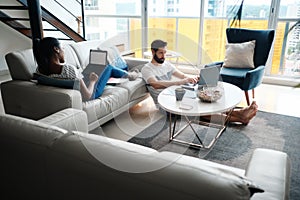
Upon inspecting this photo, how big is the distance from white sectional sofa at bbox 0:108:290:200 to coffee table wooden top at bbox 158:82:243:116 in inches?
38.7

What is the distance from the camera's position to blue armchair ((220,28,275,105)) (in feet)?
11.3

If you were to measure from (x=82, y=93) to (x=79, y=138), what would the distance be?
4.95 feet

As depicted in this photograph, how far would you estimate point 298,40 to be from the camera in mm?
4496

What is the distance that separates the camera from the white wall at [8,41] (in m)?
5.14

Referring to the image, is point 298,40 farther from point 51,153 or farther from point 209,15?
point 51,153

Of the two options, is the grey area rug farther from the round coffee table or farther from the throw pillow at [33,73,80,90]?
the throw pillow at [33,73,80,90]

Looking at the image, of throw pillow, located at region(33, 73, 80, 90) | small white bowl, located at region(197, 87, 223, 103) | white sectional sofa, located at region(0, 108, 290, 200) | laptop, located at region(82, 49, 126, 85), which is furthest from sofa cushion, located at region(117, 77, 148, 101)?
white sectional sofa, located at region(0, 108, 290, 200)

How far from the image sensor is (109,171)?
0.96m

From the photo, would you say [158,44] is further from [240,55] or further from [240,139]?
[240,55]

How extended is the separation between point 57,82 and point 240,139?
1.86m

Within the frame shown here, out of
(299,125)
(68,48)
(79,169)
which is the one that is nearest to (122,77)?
(68,48)

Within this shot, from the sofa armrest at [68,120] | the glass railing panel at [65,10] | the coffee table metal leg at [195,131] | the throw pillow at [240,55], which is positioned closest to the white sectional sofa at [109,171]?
the sofa armrest at [68,120]

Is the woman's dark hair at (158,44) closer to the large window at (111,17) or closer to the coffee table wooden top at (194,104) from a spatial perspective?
the coffee table wooden top at (194,104)

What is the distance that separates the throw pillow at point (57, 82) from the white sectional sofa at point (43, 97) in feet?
0.13
